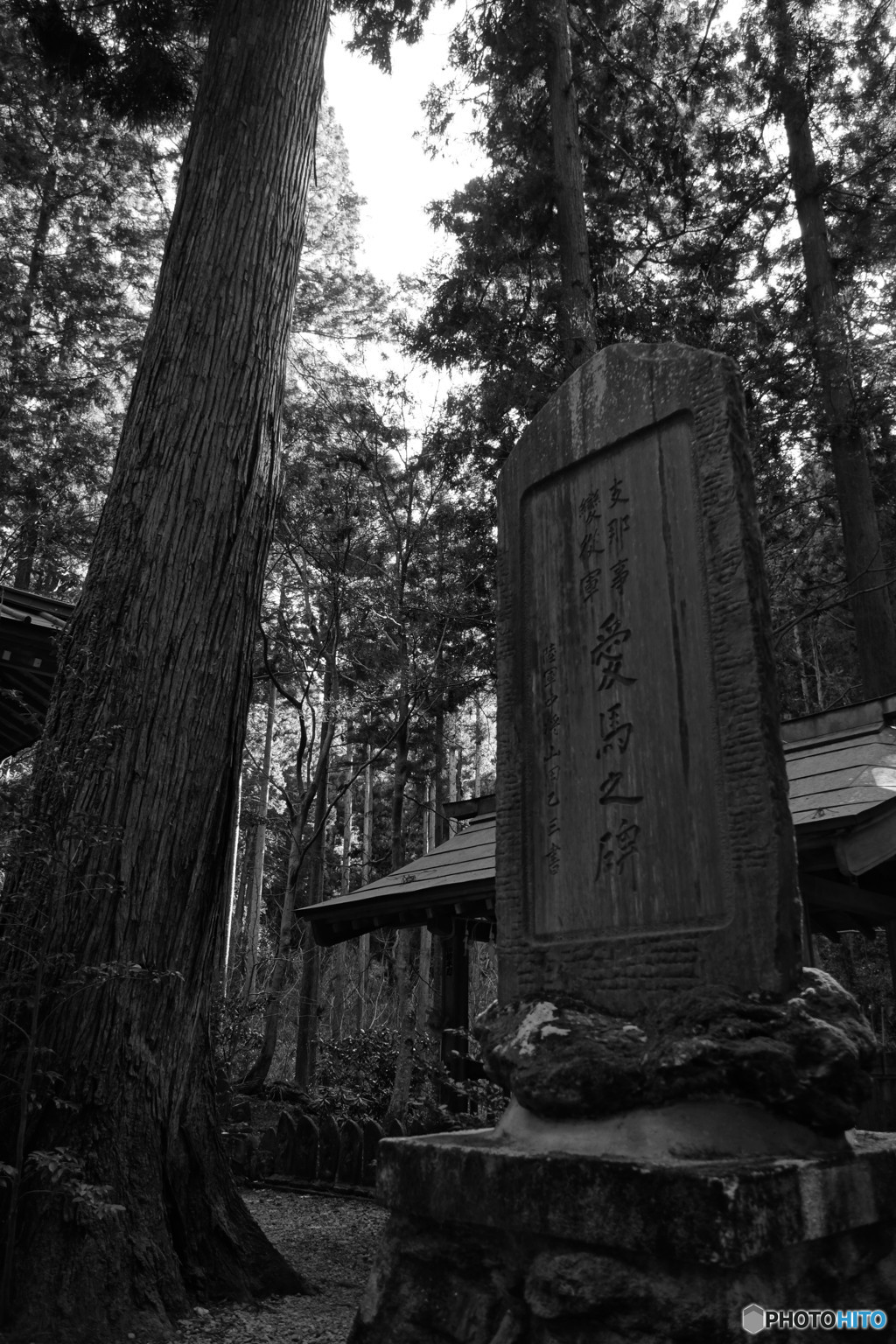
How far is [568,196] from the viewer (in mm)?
9586

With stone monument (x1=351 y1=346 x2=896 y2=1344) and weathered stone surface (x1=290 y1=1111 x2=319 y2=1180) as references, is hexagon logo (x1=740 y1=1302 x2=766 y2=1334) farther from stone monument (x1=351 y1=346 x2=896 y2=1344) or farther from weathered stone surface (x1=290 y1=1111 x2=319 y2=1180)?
weathered stone surface (x1=290 y1=1111 x2=319 y2=1180)

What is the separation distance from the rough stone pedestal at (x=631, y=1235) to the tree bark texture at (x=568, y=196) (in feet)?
23.7

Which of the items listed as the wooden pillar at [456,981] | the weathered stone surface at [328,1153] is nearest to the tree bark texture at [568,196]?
the wooden pillar at [456,981]

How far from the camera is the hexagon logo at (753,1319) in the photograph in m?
1.96

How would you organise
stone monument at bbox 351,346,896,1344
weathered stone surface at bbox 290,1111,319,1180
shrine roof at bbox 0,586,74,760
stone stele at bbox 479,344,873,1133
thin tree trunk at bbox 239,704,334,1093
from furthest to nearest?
thin tree trunk at bbox 239,704,334,1093 → weathered stone surface at bbox 290,1111,319,1180 → shrine roof at bbox 0,586,74,760 → stone stele at bbox 479,344,873,1133 → stone monument at bbox 351,346,896,1344

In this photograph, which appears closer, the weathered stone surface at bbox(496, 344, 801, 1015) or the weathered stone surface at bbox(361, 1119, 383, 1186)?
the weathered stone surface at bbox(496, 344, 801, 1015)

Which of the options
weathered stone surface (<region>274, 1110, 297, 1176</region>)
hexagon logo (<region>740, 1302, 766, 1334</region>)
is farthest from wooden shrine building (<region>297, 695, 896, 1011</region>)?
hexagon logo (<region>740, 1302, 766, 1334</region>)

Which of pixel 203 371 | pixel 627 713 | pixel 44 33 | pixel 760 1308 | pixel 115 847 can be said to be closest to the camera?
pixel 760 1308

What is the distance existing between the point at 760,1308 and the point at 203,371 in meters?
4.53

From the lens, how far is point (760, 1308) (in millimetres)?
1991

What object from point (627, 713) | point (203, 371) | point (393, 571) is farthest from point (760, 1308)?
point (393, 571)

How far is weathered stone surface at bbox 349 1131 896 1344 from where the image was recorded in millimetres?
2020

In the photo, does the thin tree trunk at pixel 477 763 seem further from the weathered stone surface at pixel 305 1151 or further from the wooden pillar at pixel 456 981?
the weathered stone surface at pixel 305 1151

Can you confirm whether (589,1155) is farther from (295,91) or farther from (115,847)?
(295,91)
